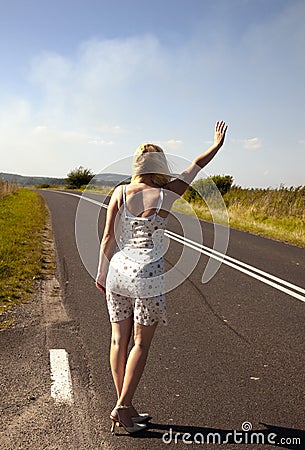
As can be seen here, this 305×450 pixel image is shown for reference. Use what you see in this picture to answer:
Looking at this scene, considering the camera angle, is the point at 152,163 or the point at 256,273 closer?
the point at 152,163

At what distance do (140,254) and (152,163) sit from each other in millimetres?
655

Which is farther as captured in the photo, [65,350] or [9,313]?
[9,313]

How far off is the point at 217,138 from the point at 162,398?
2.14m

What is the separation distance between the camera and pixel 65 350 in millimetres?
5703

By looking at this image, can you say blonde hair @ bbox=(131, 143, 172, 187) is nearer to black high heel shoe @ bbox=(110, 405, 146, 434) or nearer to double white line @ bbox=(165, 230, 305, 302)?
black high heel shoe @ bbox=(110, 405, 146, 434)

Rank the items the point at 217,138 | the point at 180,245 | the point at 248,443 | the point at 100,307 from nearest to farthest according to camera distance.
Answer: the point at 248,443, the point at 217,138, the point at 100,307, the point at 180,245

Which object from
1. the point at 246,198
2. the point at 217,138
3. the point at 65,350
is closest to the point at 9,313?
the point at 65,350

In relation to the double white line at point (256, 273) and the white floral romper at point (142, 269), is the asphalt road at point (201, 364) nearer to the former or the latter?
the double white line at point (256, 273)

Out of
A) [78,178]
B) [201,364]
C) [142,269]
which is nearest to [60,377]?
[201,364]

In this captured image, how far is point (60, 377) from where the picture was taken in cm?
493

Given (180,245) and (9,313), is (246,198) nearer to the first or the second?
(180,245)

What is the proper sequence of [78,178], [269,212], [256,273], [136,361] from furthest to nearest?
1. [78,178]
2. [269,212]
3. [256,273]
4. [136,361]

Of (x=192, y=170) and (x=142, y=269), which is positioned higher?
(x=192, y=170)

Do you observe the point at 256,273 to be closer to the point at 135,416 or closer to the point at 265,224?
the point at 135,416
